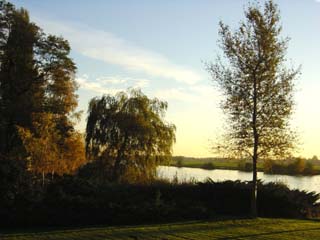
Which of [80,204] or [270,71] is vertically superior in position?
[270,71]

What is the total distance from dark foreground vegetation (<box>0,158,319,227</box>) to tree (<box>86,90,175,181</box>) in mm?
11271

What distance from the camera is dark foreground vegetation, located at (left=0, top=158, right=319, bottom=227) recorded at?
17328 millimetres

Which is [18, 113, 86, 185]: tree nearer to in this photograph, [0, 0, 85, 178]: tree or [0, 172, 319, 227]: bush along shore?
[0, 0, 85, 178]: tree

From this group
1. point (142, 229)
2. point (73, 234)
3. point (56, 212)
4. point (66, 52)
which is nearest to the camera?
point (73, 234)

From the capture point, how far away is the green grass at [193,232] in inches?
576

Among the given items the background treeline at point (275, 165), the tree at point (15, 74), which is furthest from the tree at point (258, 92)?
the tree at point (15, 74)

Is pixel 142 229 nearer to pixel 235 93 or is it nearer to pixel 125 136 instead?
pixel 235 93

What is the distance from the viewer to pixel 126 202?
66.4ft

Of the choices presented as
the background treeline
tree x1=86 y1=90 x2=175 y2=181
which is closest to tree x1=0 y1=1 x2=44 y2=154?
tree x1=86 y1=90 x2=175 y2=181

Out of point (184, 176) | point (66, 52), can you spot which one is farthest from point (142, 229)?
point (66, 52)

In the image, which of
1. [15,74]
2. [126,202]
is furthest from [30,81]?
[126,202]

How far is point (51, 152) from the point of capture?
82.7 ft

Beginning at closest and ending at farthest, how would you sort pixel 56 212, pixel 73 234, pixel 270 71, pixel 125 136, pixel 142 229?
pixel 73 234
pixel 142 229
pixel 56 212
pixel 270 71
pixel 125 136

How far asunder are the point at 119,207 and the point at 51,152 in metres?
8.03
